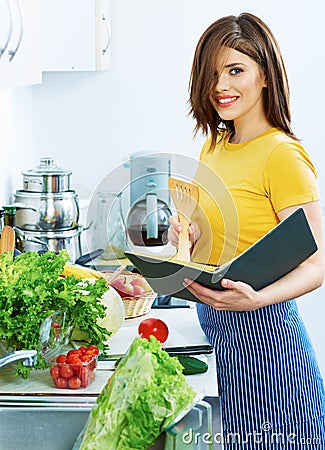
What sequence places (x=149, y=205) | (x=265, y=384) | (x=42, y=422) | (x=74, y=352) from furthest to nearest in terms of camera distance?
(x=149, y=205) → (x=265, y=384) → (x=74, y=352) → (x=42, y=422)

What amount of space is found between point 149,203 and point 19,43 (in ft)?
3.28

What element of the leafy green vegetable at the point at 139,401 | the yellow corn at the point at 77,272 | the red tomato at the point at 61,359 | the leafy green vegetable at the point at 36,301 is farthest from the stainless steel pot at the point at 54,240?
the leafy green vegetable at the point at 139,401

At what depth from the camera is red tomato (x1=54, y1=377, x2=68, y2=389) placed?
1.34m

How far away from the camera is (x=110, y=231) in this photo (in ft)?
7.76

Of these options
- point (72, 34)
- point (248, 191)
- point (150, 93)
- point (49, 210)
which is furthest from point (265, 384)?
point (150, 93)

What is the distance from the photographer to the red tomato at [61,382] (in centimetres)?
134

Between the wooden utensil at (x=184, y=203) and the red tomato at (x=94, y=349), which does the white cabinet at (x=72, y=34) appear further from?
the red tomato at (x=94, y=349)

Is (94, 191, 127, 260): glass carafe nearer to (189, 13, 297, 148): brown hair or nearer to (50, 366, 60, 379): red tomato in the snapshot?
Result: (189, 13, 297, 148): brown hair

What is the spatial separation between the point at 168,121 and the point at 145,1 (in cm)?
48

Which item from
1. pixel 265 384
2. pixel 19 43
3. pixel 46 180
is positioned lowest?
pixel 265 384

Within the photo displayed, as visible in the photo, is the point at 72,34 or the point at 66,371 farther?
the point at 72,34

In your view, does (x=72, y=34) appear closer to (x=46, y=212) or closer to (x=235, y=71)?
(x=46, y=212)

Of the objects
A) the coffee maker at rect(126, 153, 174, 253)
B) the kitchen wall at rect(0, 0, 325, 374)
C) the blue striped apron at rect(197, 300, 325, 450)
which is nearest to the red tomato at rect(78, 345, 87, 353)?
the blue striped apron at rect(197, 300, 325, 450)

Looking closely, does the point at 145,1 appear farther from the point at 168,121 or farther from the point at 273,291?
the point at 273,291
